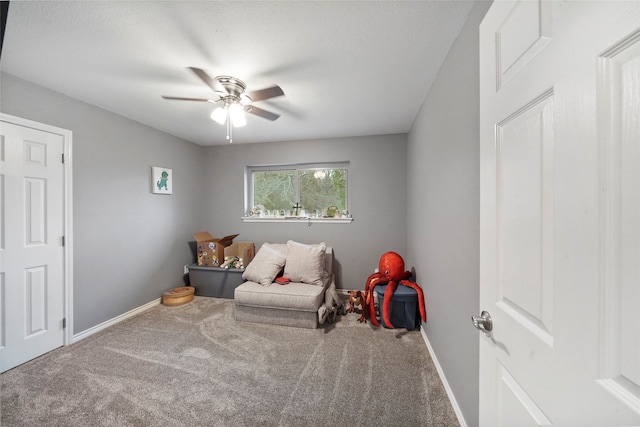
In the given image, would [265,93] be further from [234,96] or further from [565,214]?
[565,214]

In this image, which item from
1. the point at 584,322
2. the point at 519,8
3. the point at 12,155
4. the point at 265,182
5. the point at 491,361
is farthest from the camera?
the point at 265,182

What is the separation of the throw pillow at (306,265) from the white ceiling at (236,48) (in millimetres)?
1692

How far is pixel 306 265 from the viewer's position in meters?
2.83

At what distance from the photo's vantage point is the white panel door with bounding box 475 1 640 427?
0.39 metres

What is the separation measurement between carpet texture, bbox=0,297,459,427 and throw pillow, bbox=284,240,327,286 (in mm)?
574

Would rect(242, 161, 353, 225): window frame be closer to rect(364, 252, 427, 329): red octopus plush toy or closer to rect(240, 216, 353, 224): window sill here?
rect(240, 216, 353, 224): window sill

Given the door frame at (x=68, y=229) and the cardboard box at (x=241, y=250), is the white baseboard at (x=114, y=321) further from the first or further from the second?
the cardboard box at (x=241, y=250)

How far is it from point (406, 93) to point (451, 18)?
0.87 m

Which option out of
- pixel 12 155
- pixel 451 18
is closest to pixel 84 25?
pixel 12 155

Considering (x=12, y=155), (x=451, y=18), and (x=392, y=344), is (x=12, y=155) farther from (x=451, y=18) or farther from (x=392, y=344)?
(x=392, y=344)

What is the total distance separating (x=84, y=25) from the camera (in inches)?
54.9

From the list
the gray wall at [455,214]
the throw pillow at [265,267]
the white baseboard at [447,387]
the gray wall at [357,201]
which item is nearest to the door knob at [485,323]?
the gray wall at [455,214]

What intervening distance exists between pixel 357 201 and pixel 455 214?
2.07m

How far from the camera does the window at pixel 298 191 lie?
367 cm
